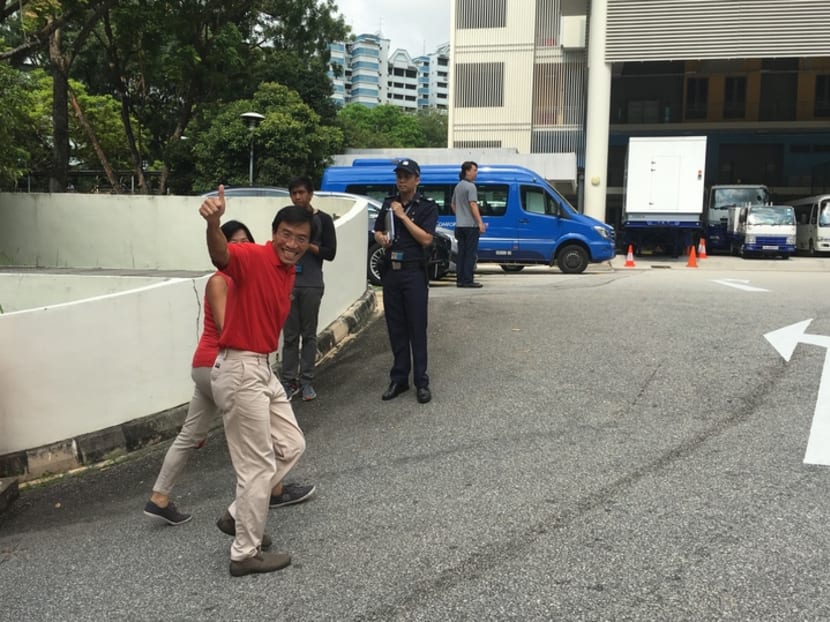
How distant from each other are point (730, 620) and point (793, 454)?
6.91 ft

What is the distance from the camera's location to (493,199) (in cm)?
1559

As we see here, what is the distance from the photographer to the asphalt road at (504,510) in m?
3.08

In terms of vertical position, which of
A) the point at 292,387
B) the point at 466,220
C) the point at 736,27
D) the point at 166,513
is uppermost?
the point at 736,27

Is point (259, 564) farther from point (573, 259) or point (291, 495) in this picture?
point (573, 259)

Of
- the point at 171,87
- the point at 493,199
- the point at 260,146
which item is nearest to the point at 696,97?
the point at 260,146

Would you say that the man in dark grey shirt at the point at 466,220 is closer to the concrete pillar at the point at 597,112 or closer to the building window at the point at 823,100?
the concrete pillar at the point at 597,112

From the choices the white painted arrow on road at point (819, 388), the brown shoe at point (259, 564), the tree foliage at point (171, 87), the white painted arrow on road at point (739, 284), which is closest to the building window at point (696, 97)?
the tree foliage at point (171, 87)

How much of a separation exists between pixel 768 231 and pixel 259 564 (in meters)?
24.3

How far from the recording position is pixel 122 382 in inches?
210

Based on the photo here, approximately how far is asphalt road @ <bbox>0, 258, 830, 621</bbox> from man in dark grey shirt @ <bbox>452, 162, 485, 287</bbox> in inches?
158

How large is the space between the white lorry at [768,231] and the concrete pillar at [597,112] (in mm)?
5184

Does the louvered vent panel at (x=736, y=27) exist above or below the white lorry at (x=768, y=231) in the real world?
above

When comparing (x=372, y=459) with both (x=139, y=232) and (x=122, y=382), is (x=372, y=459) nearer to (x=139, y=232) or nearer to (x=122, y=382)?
(x=122, y=382)

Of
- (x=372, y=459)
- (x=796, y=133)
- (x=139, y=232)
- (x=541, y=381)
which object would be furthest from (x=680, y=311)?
(x=796, y=133)
